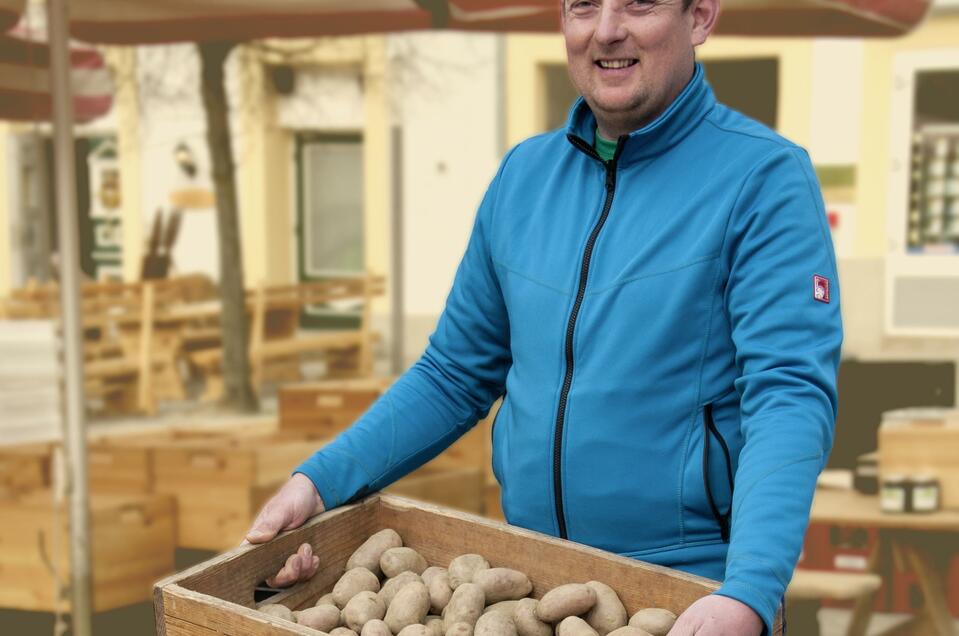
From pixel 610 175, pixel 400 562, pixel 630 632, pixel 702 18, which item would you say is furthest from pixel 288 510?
pixel 702 18

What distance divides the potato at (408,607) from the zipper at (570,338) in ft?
0.72

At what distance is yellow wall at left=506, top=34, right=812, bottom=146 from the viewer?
14.3 feet

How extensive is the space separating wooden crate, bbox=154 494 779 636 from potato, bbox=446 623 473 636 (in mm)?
161

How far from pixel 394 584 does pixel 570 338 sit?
42 cm

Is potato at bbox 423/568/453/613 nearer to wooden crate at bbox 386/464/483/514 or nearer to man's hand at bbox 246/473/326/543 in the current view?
man's hand at bbox 246/473/326/543

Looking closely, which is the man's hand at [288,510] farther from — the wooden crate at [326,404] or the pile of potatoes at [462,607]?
the wooden crate at [326,404]

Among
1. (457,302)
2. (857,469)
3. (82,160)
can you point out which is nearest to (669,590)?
(457,302)

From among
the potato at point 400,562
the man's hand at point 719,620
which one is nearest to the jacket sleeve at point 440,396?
the potato at point 400,562

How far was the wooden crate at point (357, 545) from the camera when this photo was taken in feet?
4.75

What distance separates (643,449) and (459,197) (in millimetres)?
3157

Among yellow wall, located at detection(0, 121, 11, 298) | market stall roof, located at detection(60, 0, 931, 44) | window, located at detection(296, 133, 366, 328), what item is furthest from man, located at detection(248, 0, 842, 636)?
window, located at detection(296, 133, 366, 328)

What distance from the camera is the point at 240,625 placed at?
1.42m

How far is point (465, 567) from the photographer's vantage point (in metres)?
1.67

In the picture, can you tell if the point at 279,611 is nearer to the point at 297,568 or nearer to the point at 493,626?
the point at 297,568
